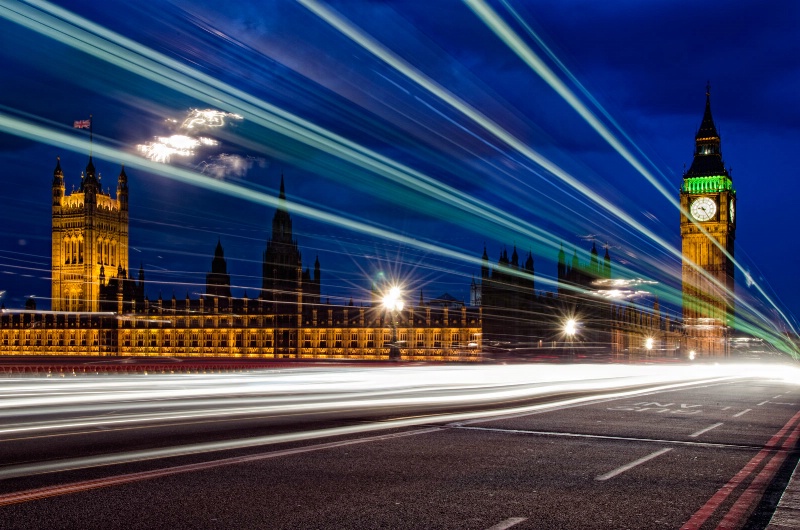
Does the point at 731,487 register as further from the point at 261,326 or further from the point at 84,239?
the point at 84,239

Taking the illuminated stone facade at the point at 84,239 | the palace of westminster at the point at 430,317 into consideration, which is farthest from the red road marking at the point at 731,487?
the illuminated stone facade at the point at 84,239

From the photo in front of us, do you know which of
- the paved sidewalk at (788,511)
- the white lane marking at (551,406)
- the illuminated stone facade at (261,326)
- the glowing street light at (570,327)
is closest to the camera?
the paved sidewalk at (788,511)

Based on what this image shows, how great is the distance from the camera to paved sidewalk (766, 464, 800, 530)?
7.89m

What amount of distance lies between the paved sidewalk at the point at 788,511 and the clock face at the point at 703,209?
136 meters

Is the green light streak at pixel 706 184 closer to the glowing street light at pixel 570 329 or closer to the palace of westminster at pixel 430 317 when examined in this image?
the palace of westminster at pixel 430 317

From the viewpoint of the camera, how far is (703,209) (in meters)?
139

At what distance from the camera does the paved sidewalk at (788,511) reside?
7.89 meters

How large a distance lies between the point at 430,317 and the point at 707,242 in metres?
71.0

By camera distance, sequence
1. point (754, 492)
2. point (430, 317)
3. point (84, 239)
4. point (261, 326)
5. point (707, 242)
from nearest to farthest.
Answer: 1. point (754, 492)
2. point (430, 317)
3. point (261, 326)
4. point (707, 242)
5. point (84, 239)

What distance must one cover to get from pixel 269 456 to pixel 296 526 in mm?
4383

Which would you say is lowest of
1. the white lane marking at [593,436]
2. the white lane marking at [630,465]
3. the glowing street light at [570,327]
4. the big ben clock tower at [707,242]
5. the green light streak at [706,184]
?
the white lane marking at [593,436]

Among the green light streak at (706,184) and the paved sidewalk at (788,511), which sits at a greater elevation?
the green light streak at (706,184)

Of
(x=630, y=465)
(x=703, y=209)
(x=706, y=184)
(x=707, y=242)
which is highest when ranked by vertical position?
(x=706, y=184)

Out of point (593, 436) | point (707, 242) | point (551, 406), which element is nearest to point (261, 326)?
point (551, 406)
